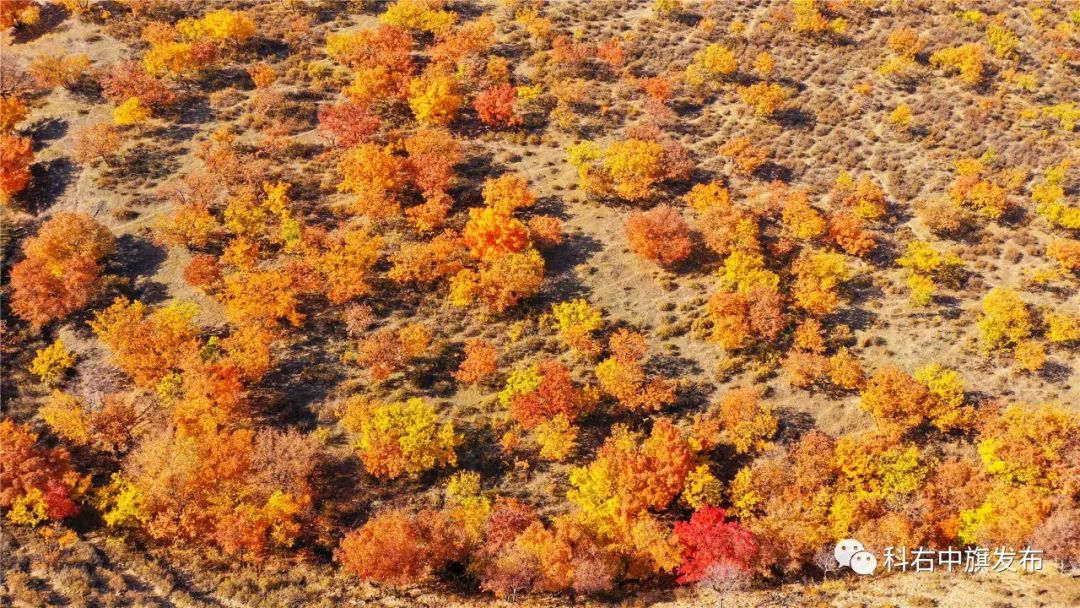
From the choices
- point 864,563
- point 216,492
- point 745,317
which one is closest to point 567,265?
point 745,317

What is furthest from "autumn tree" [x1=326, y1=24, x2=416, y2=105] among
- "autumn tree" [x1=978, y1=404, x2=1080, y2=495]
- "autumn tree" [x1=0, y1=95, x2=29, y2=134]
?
"autumn tree" [x1=978, y1=404, x2=1080, y2=495]

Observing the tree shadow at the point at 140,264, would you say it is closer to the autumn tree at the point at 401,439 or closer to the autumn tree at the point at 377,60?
the autumn tree at the point at 401,439

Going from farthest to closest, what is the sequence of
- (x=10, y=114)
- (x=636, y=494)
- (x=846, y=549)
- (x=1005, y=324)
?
(x=10, y=114), (x=1005, y=324), (x=636, y=494), (x=846, y=549)

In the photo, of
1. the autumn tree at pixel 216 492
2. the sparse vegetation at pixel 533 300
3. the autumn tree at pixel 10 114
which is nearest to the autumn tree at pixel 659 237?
the sparse vegetation at pixel 533 300

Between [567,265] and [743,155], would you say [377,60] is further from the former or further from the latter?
[743,155]

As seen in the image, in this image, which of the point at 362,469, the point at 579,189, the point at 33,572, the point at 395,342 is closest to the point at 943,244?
the point at 579,189

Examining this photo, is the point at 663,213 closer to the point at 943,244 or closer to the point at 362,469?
the point at 943,244
